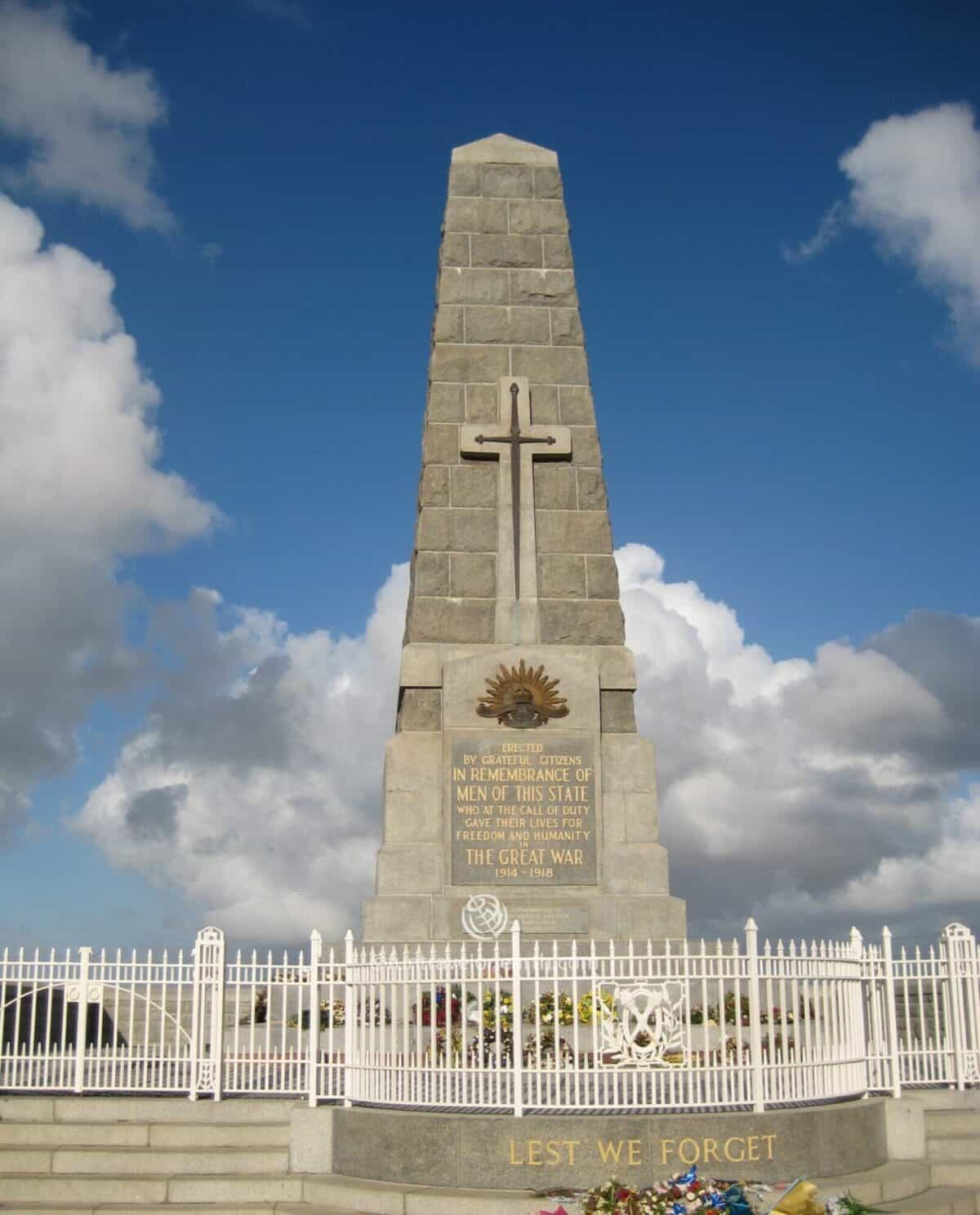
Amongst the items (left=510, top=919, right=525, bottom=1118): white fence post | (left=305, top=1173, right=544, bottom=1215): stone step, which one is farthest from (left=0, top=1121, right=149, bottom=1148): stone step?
(left=510, top=919, right=525, bottom=1118): white fence post

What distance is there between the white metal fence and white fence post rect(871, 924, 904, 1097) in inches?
0.9

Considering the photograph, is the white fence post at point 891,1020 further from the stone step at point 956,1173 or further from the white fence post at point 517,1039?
the white fence post at point 517,1039

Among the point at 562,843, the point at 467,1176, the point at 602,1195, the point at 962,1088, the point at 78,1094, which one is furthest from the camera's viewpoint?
the point at 562,843

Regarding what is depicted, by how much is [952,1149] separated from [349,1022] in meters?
5.72

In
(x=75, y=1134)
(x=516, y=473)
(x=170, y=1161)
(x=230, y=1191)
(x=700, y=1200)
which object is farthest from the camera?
(x=516, y=473)

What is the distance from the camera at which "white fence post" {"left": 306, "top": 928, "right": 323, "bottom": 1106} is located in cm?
1215

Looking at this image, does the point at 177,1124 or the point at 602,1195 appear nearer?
the point at 602,1195

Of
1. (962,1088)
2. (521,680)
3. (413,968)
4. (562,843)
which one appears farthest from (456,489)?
(962,1088)

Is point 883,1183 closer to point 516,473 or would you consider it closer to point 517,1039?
point 517,1039

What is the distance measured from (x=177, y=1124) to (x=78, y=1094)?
173cm

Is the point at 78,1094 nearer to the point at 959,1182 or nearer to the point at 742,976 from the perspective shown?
the point at 742,976

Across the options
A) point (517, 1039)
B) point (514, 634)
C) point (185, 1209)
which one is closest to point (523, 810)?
point (514, 634)

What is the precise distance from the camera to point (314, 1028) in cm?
1252

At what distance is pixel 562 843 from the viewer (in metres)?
18.1
